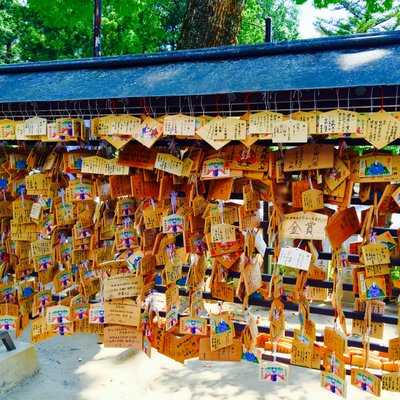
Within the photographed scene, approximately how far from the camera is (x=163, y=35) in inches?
591

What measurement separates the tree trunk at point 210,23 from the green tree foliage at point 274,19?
→ 9903 mm

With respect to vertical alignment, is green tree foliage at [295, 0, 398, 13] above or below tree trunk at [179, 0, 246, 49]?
above

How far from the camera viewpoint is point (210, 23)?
5.59m

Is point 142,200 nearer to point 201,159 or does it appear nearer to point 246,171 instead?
point 201,159

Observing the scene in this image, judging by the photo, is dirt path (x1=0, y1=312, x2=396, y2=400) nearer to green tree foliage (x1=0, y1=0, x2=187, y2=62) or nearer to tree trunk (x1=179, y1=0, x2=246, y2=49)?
tree trunk (x1=179, y1=0, x2=246, y2=49)

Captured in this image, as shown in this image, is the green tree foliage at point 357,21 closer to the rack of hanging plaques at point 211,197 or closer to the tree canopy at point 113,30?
the tree canopy at point 113,30

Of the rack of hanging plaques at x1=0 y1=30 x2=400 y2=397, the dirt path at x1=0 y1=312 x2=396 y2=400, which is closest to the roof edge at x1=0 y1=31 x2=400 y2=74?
the rack of hanging plaques at x1=0 y1=30 x2=400 y2=397

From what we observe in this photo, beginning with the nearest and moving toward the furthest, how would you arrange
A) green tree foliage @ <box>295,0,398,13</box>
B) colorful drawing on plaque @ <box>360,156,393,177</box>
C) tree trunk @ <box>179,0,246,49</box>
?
colorful drawing on plaque @ <box>360,156,393,177</box> → tree trunk @ <box>179,0,246,49</box> → green tree foliage @ <box>295,0,398,13</box>

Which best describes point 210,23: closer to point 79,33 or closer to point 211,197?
point 211,197

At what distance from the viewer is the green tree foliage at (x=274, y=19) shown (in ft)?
53.4

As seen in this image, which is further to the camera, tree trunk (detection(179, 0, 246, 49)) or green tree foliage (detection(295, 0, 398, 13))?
green tree foliage (detection(295, 0, 398, 13))

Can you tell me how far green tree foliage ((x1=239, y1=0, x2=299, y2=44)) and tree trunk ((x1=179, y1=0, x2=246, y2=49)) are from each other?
32.5 ft

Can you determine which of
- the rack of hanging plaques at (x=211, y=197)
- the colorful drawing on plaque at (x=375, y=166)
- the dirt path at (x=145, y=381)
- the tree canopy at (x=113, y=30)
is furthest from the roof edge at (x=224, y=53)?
the tree canopy at (x=113, y=30)

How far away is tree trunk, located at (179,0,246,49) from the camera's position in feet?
18.3
